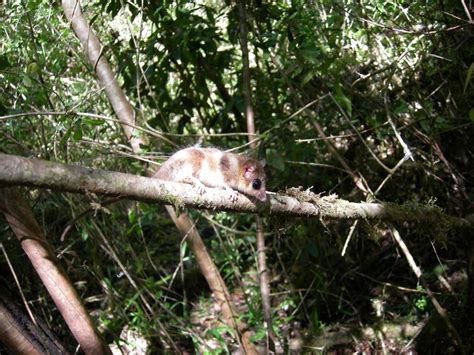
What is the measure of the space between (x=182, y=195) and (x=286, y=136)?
9.82 feet

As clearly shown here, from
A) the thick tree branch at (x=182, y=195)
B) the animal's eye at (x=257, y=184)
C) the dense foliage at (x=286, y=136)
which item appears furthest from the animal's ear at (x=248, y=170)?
the thick tree branch at (x=182, y=195)

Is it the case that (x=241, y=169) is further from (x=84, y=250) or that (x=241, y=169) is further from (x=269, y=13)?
(x=84, y=250)

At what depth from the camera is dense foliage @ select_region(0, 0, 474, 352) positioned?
5.08 meters

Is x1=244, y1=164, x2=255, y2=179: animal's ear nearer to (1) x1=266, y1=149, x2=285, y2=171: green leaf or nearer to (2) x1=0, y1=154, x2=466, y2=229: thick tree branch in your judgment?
(1) x1=266, y1=149, x2=285, y2=171: green leaf

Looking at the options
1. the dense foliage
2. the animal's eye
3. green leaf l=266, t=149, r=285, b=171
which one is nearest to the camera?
the animal's eye

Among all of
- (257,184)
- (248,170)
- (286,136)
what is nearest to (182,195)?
(257,184)

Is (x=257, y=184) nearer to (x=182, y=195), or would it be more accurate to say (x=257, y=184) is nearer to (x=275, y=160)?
(x=275, y=160)

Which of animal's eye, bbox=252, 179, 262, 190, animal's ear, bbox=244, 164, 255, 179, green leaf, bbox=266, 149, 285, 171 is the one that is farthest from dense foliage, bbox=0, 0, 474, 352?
animal's eye, bbox=252, 179, 262, 190

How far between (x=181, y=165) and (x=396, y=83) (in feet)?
10.1

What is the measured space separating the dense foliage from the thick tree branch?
33 centimetres

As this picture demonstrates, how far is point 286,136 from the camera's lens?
228 inches

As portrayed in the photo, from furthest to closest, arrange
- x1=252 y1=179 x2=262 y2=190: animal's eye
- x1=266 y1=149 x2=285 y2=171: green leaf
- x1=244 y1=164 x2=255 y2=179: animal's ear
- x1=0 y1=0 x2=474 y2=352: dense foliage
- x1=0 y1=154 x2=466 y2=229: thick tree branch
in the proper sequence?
1. x1=0 y1=0 x2=474 y2=352: dense foliage
2. x1=266 y1=149 x2=285 y2=171: green leaf
3. x1=244 y1=164 x2=255 y2=179: animal's ear
4. x1=252 y1=179 x2=262 y2=190: animal's eye
5. x1=0 y1=154 x2=466 y2=229: thick tree branch

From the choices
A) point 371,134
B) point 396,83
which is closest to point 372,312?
point 371,134

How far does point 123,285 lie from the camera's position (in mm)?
6969
